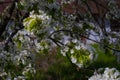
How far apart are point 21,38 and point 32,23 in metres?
1.07

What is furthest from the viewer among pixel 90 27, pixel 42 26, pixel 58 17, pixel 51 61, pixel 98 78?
pixel 51 61

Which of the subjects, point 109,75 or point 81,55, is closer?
point 109,75

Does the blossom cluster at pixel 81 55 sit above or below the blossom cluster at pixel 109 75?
above

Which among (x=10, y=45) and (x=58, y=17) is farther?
(x=10, y=45)

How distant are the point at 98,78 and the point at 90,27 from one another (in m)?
1.12

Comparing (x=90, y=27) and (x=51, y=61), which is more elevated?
(x=90, y=27)

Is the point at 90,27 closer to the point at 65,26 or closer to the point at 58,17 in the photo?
the point at 65,26

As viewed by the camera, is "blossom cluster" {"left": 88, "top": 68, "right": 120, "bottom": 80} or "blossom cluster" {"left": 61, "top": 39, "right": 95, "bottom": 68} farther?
"blossom cluster" {"left": 61, "top": 39, "right": 95, "bottom": 68}

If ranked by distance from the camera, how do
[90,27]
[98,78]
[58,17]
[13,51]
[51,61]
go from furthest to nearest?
[51,61], [13,51], [90,27], [58,17], [98,78]

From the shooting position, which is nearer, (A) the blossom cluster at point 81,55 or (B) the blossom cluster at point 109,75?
(B) the blossom cluster at point 109,75

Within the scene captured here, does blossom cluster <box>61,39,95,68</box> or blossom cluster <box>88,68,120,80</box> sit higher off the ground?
blossom cluster <box>61,39,95,68</box>

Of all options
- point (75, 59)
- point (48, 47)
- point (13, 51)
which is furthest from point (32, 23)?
point (13, 51)

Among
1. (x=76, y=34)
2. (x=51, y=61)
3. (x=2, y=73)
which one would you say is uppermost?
(x=76, y=34)

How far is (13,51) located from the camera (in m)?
3.89
